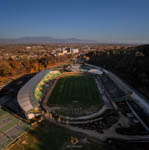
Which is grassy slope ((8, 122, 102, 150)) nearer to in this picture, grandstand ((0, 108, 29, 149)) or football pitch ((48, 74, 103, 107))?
grandstand ((0, 108, 29, 149))

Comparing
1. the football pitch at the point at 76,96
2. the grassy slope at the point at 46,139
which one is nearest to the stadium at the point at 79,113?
the football pitch at the point at 76,96

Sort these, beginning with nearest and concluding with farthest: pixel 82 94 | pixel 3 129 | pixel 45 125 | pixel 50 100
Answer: pixel 3 129 → pixel 45 125 → pixel 50 100 → pixel 82 94

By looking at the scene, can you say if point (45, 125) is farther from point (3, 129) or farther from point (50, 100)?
point (50, 100)

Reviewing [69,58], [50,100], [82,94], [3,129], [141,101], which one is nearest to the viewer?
[3,129]

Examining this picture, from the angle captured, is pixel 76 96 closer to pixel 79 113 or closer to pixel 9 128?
pixel 79 113

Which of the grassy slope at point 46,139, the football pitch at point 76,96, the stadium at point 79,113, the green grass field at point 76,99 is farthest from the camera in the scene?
the football pitch at point 76,96

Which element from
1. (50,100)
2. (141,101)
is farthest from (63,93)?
(141,101)

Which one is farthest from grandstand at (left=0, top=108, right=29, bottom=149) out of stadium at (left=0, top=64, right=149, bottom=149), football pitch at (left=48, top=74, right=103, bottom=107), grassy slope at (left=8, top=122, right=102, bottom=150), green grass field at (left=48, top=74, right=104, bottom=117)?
football pitch at (left=48, top=74, right=103, bottom=107)

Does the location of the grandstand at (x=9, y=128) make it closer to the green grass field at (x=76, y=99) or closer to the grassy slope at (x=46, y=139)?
the grassy slope at (x=46, y=139)

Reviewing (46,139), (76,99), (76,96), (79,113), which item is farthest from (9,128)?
(76,96)
